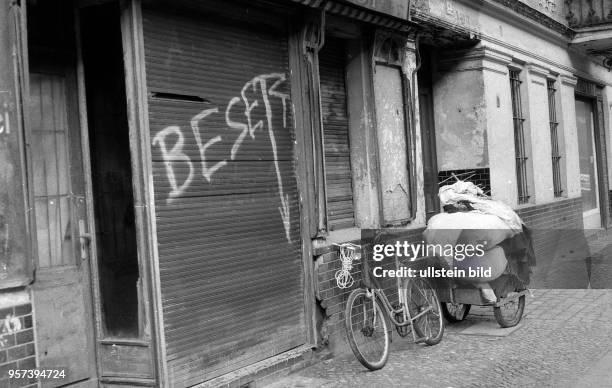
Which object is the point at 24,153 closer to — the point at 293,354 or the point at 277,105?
the point at 277,105

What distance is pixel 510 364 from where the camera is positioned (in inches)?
254

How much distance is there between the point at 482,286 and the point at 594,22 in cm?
932

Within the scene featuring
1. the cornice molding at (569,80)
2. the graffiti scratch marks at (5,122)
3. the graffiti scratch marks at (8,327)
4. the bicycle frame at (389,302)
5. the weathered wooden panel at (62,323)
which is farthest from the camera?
the cornice molding at (569,80)

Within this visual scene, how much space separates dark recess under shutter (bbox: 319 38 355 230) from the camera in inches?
307

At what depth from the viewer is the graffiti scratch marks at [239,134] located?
545 cm

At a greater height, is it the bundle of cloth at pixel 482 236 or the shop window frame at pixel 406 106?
the shop window frame at pixel 406 106

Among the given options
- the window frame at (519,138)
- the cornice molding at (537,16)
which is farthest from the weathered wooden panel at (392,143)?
the window frame at (519,138)

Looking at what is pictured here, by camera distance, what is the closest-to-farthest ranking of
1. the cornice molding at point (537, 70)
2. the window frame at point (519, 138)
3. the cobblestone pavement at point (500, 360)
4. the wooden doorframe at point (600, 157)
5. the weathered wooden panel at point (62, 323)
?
the weathered wooden panel at point (62, 323) < the cobblestone pavement at point (500, 360) < the window frame at point (519, 138) < the cornice molding at point (537, 70) < the wooden doorframe at point (600, 157)

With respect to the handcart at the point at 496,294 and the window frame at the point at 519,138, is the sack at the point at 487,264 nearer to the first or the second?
the handcart at the point at 496,294

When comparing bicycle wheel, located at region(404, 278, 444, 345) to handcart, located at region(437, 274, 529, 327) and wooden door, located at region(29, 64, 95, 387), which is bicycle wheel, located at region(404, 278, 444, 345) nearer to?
handcart, located at region(437, 274, 529, 327)

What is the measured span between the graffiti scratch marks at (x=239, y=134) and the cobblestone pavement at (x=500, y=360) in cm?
137

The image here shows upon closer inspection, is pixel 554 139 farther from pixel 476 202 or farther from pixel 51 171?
pixel 51 171

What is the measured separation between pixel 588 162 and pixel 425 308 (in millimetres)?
11239

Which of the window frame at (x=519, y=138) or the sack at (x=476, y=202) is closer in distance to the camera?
the sack at (x=476, y=202)
